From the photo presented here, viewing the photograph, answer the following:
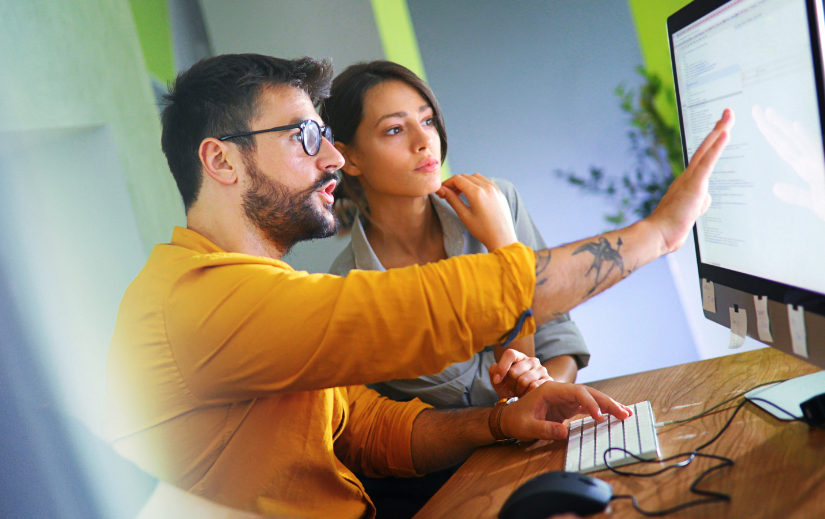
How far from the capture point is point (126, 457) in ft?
3.56

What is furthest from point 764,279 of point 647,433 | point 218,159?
point 218,159

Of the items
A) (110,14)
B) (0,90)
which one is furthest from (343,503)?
(110,14)

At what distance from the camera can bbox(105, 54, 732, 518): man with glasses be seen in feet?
2.46

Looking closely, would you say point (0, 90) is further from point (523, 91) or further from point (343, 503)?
point (523, 91)

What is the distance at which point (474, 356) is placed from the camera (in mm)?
1517

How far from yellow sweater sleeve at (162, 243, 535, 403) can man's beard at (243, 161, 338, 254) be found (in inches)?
9.7

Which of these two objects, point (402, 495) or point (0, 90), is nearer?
point (0, 90)

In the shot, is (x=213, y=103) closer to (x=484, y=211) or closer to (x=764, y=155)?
(x=484, y=211)

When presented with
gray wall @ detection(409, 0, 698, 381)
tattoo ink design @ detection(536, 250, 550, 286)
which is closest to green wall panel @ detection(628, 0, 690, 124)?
gray wall @ detection(409, 0, 698, 381)

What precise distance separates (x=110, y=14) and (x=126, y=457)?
1220 mm

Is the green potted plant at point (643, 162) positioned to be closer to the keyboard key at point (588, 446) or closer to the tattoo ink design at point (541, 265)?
the keyboard key at point (588, 446)

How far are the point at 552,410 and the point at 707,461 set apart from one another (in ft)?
1.04

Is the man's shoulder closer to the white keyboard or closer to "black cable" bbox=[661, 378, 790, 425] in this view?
the white keyboard

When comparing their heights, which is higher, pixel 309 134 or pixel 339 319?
pixel 309 134
